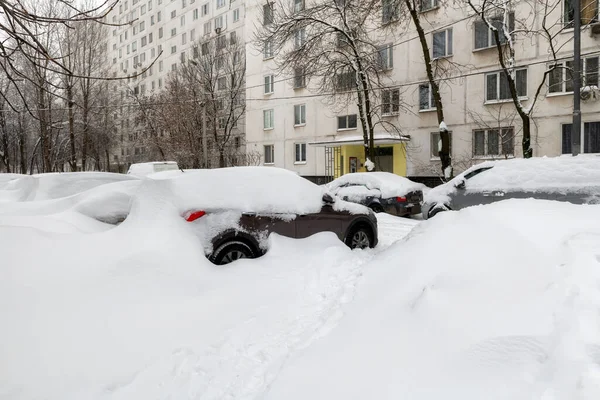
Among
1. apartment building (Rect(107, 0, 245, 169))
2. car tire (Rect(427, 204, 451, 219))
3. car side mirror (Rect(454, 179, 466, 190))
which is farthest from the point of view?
apartment building (Rect(107, 0, 245, 169))

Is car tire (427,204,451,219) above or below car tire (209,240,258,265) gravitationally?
above

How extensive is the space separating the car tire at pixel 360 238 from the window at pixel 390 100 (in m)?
16.7

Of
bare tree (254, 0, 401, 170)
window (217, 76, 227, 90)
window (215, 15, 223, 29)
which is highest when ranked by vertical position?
window (215, 15, 223, 29)

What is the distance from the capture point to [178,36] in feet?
169

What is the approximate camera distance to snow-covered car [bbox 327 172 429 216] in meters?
13.1

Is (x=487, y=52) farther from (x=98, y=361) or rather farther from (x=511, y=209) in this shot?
(x=98, y=361)

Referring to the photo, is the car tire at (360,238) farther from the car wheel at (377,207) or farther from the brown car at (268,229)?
the car wheel at (377,207)

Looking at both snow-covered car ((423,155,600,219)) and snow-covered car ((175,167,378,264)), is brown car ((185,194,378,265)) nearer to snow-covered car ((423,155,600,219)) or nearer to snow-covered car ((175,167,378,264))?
snow-covered car ((175,167,378,264))

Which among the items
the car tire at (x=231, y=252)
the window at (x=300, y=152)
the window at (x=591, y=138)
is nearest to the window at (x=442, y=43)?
the window at (x=591, y=138)

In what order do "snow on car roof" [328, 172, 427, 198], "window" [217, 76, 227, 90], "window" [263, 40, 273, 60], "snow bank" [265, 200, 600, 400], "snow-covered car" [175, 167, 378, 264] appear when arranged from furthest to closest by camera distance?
"window" [217, 76, 227, 90], "window" [263, 40, 273, 60], "snow on car roof" [328, 172, 427, 198], "snow-covered car" [175, 167, 378, 264], "snow bank" [265, 200, 600, 400]

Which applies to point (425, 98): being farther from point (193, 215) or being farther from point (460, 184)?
point (193, 215)

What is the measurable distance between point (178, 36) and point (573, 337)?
5553 cm

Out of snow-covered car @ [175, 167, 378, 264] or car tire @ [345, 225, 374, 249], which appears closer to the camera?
snow-covered car @ [175, 167, 378, 264]

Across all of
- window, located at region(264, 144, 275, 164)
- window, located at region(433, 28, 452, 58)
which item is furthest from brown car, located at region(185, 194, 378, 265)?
window, located at region(264, 144, 275, 164)
